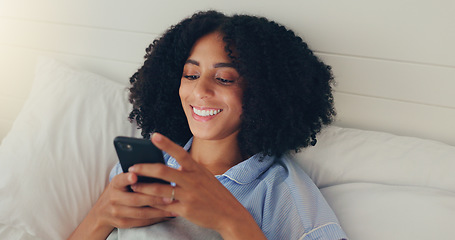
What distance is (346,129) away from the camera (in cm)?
129

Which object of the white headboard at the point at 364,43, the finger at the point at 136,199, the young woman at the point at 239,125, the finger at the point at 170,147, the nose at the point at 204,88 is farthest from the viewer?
the white headboard at the point at 364,43

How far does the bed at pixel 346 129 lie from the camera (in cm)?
112

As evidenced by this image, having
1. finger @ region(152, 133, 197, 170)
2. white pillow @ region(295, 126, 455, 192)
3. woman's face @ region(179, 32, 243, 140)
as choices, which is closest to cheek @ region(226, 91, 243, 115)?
woman's face @ region(179, 32, 243, 140)

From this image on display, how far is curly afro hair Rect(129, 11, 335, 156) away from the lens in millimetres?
1135

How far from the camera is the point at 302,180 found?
1.14 metres

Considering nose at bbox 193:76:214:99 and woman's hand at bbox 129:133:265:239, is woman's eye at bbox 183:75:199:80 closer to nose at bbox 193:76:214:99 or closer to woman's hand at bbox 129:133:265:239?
nose at bbox 193:76:214:99

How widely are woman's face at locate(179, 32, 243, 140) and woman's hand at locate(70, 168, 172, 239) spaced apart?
27 cm

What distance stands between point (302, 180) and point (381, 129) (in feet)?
1.17

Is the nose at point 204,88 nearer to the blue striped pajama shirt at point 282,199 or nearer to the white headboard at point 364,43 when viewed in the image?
the blue striped pajama shirt at point 282,199

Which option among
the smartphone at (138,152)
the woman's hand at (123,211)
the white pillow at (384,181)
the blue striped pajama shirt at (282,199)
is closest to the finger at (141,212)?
the woman's hand at (123,211)

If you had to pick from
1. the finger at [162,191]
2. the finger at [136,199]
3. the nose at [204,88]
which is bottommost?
the finger at [136,199]

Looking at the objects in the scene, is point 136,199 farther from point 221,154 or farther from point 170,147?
point 221,154

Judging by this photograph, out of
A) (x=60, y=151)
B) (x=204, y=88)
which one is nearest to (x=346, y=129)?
(x=204, y=88)

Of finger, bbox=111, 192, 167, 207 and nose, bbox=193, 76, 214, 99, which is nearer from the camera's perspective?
finger, bbox=111, 192, 167, 207
